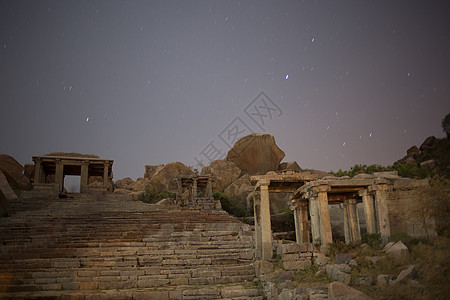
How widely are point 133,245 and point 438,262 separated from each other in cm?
1188

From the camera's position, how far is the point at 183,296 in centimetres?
1118

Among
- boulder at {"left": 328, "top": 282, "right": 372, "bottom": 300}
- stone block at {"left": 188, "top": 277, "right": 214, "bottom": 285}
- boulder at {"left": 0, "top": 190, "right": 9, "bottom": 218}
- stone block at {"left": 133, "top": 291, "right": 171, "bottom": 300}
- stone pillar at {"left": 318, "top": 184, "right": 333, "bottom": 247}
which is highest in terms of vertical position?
boulder at {"left": 0, "top": 190, "right": 9, "bottom": 218}

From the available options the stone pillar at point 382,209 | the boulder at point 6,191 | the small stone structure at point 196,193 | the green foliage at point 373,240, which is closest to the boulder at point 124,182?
the small stone structure at point 196,193

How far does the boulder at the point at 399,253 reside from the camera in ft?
31.7

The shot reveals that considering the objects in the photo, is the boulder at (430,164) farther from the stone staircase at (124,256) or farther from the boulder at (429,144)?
the stone staircase at (124,256)

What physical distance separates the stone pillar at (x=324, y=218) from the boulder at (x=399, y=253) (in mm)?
2717

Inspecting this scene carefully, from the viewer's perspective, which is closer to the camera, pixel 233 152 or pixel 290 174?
pixel 290 174

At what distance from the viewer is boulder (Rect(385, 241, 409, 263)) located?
967 centimetres

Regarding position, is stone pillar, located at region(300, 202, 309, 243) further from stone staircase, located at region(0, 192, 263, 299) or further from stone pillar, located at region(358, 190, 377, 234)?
stone pillar, located at region(358, 190, 377, 234)

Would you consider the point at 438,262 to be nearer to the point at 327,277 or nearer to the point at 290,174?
the point at 327,277

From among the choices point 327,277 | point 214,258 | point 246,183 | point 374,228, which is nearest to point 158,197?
point 246,183

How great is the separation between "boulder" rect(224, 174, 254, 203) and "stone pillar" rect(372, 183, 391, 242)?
26595mm

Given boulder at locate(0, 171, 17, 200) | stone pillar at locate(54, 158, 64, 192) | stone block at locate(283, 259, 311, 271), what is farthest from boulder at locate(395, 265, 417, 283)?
stone pillar at locate(54, 158, 64, 192)

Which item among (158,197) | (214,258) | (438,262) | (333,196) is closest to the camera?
(438,262)
